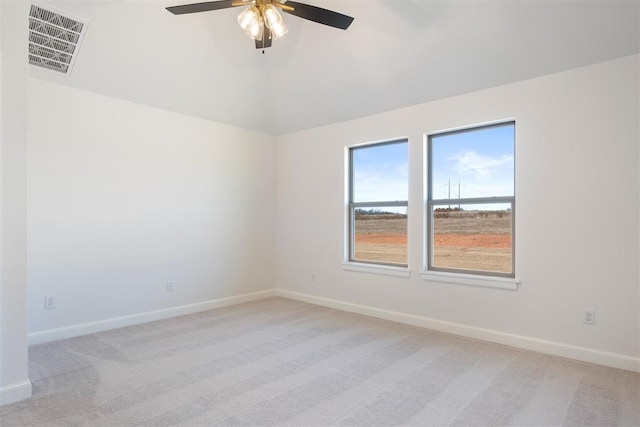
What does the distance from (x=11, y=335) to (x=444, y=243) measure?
3891mm

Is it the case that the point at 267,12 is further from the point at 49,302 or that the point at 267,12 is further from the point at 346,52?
the point at 49,302

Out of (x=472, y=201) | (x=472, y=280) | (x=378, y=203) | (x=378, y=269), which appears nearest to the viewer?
(x=472, y=280)

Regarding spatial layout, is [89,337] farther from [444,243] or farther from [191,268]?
[444,243]

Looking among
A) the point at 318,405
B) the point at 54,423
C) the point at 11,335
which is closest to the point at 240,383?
the point at 318,405

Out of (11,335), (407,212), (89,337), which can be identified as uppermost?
(407,212)

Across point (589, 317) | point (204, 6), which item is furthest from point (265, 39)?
point (589, 317)

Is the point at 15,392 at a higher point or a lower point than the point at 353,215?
lower

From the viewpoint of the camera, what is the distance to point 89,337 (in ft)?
11.8

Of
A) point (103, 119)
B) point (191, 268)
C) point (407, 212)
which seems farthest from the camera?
point (191, 268)

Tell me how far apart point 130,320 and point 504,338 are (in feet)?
13.1

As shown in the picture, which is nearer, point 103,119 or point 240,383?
point 240,383

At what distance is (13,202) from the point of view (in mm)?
2342

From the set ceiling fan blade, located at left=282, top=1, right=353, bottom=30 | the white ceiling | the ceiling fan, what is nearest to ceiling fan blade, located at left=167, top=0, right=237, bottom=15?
the ceiling fan

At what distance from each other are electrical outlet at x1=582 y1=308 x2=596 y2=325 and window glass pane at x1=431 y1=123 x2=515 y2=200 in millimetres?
1240
